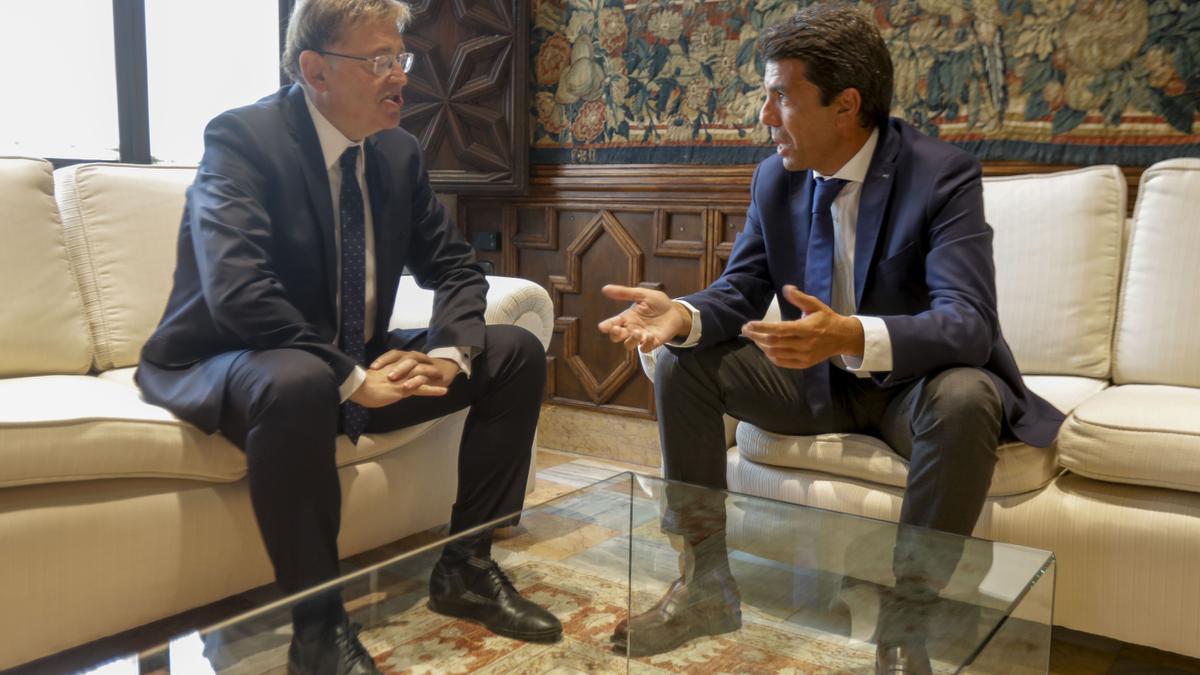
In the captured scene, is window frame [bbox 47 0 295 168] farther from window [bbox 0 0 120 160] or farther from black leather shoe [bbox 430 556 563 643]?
black leather shoe [bbox 430 556 563 643]

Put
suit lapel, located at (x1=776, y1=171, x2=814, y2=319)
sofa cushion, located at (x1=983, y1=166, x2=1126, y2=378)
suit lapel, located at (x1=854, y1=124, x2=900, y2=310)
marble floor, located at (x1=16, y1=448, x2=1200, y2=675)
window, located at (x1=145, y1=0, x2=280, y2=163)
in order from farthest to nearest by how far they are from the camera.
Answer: window, located at (x1=145, y1=0, x2=280, y2=163) < sofa cushion, located at (x1=983, y1=166, x2=1126, y2=378) < suit lapel, located at (x1=776, y1=171, x2=814, y2=319) < suit lapel, located at (x1=854, y1=124, x2=900, y2=310) < marble floor, located at (x1=16, y1=448, x2=1200, y2=675)

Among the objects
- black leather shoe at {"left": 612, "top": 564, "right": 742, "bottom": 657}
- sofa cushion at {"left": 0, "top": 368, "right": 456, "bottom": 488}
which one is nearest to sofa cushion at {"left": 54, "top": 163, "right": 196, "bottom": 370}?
sofa cushion at {"left": 0, "top": 368, "right": 456, "bottom": 488}

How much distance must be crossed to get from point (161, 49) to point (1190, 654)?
10.4ft

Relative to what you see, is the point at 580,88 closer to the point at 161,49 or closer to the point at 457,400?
the point at 161,49

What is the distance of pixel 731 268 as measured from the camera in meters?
2.11

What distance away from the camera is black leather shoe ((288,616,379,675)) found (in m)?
→ 1.05

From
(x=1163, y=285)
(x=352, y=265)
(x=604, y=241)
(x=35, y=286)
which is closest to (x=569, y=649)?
(x=352, y=265)

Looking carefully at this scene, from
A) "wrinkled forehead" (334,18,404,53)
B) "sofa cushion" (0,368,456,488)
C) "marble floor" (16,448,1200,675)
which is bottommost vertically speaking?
"marble floor" (16,448,1200,675)

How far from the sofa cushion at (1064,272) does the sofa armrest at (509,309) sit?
3.38 feet

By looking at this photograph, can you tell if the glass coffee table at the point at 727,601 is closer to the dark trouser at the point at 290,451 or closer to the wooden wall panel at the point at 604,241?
the dark trouser at the point at 290,451

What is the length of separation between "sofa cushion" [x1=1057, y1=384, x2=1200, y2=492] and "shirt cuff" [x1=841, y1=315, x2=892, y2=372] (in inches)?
14.1

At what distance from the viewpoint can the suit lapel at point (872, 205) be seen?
188 centimetres

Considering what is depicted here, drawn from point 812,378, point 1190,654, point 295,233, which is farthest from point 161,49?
point 1190,654

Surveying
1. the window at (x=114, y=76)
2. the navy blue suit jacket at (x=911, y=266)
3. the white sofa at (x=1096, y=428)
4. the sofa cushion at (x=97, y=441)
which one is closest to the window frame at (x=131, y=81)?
the window at (x=114, y=76)
